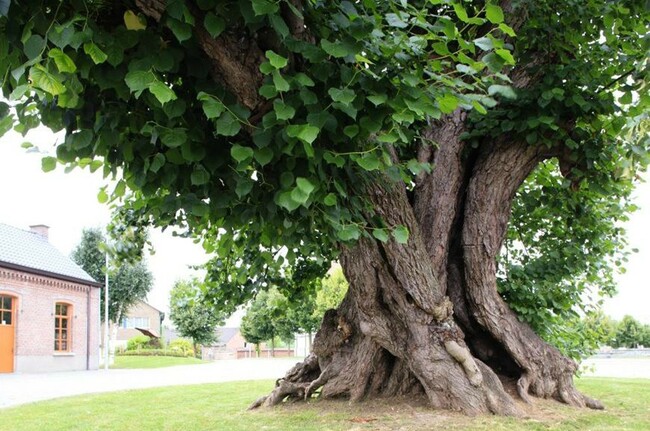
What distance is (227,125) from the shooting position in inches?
114

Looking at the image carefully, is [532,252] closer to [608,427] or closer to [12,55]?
[608,427]

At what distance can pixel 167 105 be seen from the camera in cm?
299

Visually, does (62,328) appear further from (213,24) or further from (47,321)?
(213,24)

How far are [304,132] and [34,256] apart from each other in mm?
25114

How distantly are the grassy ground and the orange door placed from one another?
14.4 meters

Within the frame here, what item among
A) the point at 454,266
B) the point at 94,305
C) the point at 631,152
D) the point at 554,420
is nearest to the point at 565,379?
the point at 554,420

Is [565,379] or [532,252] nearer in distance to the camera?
[565,379]

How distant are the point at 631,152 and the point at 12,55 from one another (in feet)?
13.7

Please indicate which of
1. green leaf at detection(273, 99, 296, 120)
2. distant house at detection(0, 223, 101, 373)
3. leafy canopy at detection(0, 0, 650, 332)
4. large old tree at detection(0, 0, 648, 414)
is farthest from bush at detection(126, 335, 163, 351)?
green leaf at detection(273, 99, 296, 120)

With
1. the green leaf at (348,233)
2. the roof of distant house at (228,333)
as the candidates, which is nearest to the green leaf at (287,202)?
the green leaf at (348,233)

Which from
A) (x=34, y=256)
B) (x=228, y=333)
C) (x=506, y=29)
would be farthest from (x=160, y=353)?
(x=228, y=333)

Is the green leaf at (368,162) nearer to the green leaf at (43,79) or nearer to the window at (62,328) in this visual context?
the green leaf at (43,79)

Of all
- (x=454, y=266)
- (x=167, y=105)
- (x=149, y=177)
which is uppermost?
(x=167, y=105)

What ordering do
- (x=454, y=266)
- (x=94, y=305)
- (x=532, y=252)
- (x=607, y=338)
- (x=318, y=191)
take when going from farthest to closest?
→ (x=94, y=305) → (x=607, y=338) → (x=532, y=252) → (x=454, y=266) → (x=318, y=191)
